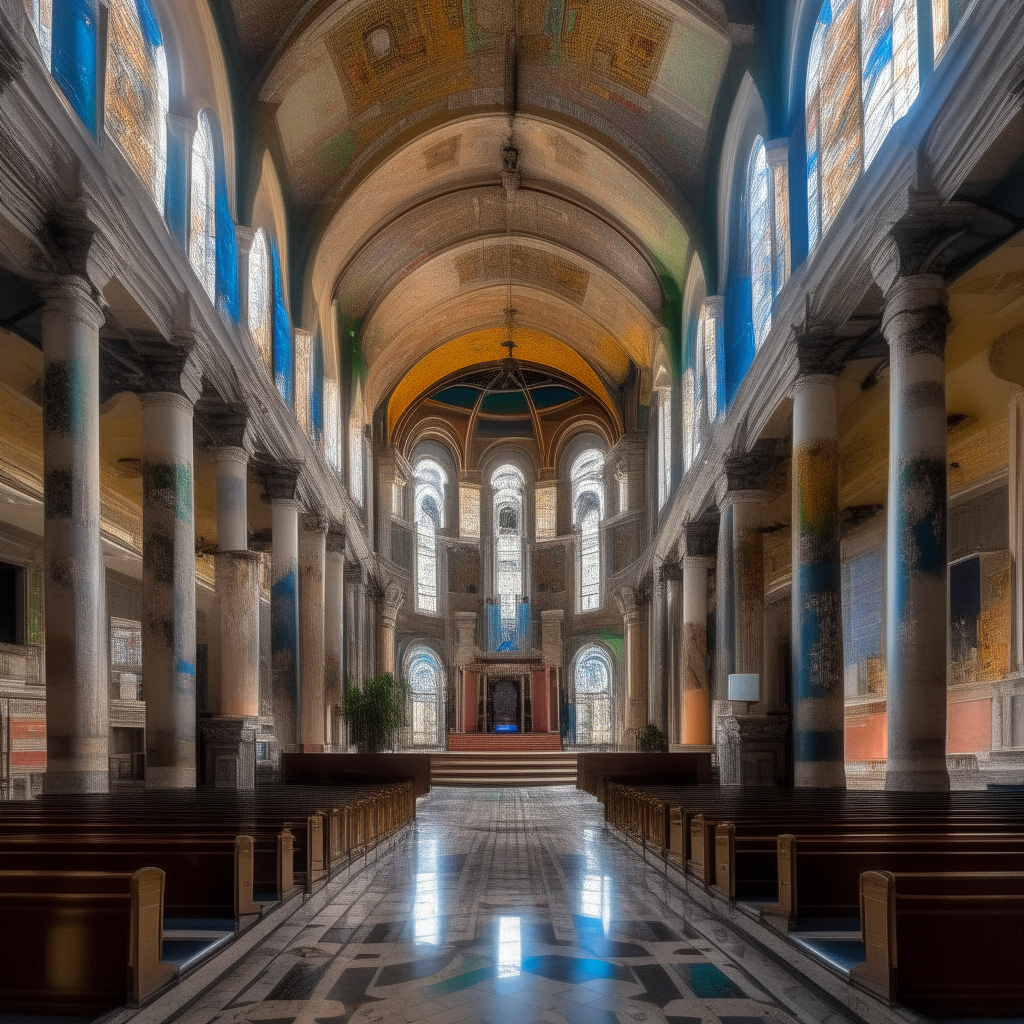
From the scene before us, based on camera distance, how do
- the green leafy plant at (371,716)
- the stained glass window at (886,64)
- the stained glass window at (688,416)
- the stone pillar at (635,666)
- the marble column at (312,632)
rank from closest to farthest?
1. the stained glass window at (886,64)
2. the marble column at (312,632)
3. the green leafy plant at (371,716)
4. the stained glass window at (688,416)
5. the stone pillar at (635,666)

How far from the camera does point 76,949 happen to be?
4066 millimetres

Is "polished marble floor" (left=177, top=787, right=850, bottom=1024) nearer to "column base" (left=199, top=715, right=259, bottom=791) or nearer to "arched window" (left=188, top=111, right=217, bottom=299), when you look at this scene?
"column base" (left=199, top=715, right=259, bottom=791)

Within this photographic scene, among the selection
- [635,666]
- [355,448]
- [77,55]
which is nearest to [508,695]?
[635,666]

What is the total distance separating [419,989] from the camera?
4.79m

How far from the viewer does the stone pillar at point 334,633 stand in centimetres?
2334

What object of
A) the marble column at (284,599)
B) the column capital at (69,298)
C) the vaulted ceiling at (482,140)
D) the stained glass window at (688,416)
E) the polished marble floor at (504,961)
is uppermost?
the vaulted ceiling at (482,140)

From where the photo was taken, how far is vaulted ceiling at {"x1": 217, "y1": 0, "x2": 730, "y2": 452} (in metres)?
18.3

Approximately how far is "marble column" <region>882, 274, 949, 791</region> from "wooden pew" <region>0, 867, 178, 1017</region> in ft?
25.1

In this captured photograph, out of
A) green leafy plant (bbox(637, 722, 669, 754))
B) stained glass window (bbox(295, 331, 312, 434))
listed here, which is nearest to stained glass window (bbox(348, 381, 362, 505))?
stained glass window (bbox(295, 331, 312, 434))

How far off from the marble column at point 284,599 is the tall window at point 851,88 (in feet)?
33.9

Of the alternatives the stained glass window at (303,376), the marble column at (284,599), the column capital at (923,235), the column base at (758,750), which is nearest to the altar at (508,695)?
the stained glass window at (303,376)

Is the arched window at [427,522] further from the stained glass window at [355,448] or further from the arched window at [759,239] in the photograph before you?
the arched window at [759,239]

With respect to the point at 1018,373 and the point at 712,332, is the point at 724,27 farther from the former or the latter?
the point at 1018,373

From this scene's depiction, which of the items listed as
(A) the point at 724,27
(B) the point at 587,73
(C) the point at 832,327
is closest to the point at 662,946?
(C) the point at 832,327
